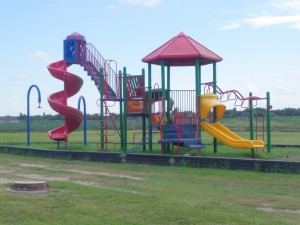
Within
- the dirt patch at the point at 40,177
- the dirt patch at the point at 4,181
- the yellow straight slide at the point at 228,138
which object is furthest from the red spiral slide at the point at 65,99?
the dirt patch at the point at 4,181

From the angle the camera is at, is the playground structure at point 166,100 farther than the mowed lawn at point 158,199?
Yes

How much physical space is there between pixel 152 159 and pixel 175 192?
21.1 ft

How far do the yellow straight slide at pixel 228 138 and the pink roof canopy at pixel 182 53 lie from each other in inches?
109

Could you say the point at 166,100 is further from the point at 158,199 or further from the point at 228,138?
the point at 158,199

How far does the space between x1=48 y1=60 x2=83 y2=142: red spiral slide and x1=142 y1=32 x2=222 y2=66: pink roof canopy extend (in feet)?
17.8

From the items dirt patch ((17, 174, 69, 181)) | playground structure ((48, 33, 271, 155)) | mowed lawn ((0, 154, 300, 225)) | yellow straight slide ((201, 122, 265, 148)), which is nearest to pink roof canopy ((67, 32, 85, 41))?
playground structure ((48, 33, 271, 155))

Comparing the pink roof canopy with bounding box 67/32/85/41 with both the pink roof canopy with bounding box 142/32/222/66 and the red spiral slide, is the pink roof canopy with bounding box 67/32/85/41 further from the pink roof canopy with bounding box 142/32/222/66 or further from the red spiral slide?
the pink roof canopy with bounding box 142/32/222/66

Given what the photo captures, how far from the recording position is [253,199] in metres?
10.5

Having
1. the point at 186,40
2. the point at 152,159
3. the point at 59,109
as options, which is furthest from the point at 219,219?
the point at 59,109

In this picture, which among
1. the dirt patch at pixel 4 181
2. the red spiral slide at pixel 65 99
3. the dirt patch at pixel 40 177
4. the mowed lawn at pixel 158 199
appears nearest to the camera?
the mowed lawn at pixel 158 199

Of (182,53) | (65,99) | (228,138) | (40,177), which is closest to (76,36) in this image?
(65,99)

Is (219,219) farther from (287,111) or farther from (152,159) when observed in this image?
(287,111)

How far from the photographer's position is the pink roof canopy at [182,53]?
21.3m

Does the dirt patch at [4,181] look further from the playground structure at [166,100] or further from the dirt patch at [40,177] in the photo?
the playground structure at [166,100]
